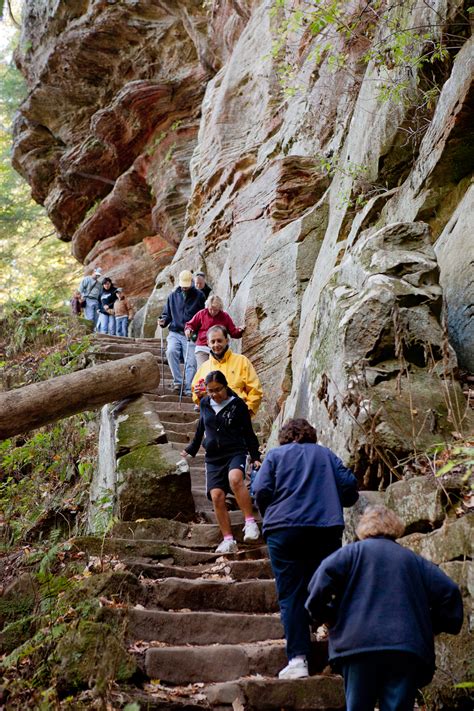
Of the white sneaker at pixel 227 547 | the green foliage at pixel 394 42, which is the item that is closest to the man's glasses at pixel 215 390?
the white sneaker at pixel 227 547

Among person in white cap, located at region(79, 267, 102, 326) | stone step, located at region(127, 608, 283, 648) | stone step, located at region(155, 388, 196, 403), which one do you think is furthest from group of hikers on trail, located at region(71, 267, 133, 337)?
stone step, located at region(127, 608, 283, 648)

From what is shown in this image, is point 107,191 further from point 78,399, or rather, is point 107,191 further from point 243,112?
point 78,399

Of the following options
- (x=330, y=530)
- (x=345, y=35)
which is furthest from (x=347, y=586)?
(x=345, y=35)

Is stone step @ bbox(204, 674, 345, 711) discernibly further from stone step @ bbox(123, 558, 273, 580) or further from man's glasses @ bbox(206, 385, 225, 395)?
man's glasses @ bbox(206, 385, 225, 395)

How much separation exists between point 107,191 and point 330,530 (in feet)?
75.3

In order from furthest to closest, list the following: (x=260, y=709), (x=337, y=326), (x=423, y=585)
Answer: (x=337, y=326), (x=260, y=709), (x=423, y=585)

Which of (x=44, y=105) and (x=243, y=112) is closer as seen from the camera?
(x=243, y=112)

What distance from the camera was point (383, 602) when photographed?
10.7 ft

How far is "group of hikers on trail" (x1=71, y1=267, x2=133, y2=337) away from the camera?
16.7m

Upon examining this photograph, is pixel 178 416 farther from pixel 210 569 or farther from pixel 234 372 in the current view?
pixel 210 569

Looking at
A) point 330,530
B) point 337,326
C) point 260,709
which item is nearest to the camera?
point 260,709

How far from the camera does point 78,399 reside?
8055 mm

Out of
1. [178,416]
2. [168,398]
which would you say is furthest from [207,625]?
[168,398]

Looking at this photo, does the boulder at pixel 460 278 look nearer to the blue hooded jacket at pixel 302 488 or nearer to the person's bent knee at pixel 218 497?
the blue hooded jacket at pixel 302 488
